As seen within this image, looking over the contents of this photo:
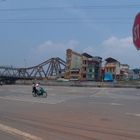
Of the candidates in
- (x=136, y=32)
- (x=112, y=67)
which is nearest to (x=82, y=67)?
(x=112, y=67)

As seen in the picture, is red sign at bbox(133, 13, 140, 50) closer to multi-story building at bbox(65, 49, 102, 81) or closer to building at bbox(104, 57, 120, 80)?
multi-story building at bbox(65, 49, 102, 81)

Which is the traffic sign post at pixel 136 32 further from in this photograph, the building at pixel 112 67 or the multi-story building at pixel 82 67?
the building at pixel 112 67

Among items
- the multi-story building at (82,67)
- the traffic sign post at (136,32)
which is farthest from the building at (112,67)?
the traffic sign post at (136,32)

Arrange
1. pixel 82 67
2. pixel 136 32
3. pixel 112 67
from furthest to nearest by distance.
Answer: pixel 82 67
pixel 112 67
pixel 136 32

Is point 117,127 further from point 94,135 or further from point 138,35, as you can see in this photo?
point 138,35

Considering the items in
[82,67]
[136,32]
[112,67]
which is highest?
[82,67]

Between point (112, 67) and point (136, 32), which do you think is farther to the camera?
point (112, 67)

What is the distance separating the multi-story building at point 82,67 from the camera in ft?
468

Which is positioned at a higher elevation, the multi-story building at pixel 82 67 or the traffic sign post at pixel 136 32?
the multi-story building at pixel 82 67

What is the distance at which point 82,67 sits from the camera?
145250 millimetres

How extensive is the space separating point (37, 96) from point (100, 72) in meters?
104

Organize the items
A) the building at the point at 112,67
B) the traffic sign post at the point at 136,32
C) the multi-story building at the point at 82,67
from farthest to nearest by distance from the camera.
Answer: the multi-story building at the point at 82,67 → the building at the point at 112,67 → the traffic sign post at the point at 136,32

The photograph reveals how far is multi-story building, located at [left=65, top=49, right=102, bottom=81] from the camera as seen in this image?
142750 millimetres

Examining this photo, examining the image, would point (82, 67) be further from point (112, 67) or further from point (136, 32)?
point (136, 32)
